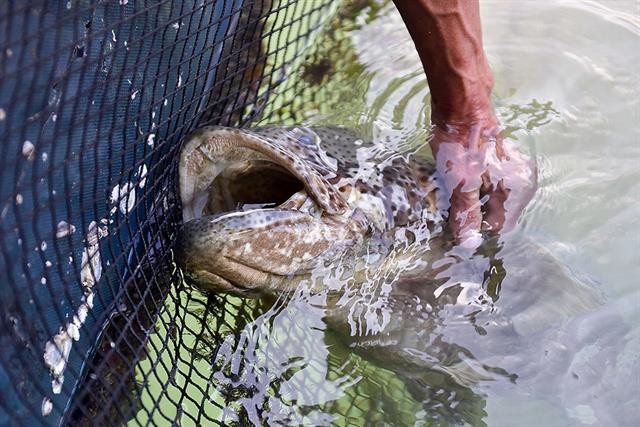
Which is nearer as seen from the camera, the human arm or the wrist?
the human arm

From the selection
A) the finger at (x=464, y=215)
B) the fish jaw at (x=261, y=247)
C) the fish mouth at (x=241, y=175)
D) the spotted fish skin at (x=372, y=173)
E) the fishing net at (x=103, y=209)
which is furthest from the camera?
the finger at (x=464, y=215)

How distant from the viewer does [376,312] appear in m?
2.85

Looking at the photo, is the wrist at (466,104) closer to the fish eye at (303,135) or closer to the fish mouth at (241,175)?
the fish eye at (303,135)

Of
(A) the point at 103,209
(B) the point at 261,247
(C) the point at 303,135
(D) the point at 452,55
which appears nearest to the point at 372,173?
(C) the point at 303,135

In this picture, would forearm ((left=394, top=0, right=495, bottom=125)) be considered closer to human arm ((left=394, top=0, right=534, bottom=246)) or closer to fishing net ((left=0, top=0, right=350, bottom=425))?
human arm ((left=394, top=0, right=534, bottom=246))

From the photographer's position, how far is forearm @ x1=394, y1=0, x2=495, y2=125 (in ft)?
9.12

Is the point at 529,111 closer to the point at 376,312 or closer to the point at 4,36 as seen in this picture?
the point at 376,312

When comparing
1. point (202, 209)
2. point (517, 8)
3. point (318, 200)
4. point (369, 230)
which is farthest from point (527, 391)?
point (517, 8)

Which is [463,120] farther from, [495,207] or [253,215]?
[253,215]

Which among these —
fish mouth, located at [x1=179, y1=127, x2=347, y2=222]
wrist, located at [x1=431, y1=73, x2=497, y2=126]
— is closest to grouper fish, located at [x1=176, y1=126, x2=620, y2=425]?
fish mouth, located at [x1=179, y1=127, x2=347, y2=222]

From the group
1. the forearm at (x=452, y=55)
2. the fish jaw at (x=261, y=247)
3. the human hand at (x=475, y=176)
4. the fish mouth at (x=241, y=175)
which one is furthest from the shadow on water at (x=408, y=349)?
the forearm at (x=452, y=55)

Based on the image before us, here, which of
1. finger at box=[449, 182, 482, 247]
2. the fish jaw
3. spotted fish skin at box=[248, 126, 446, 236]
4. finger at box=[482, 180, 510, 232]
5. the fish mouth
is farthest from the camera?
finger at box=[482, 180, 510, 232]

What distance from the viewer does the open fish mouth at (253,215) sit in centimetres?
229

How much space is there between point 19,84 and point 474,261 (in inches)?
69.1
